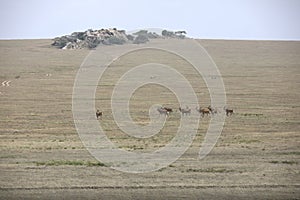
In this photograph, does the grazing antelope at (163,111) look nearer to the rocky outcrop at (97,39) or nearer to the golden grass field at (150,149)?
the golden grass field at (150,149)

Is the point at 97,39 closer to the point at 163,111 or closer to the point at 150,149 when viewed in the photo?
the point at 163,111

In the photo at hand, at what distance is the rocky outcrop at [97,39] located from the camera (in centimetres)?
8881

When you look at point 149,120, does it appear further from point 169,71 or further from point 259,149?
point 169,71

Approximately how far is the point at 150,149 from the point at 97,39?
238ft

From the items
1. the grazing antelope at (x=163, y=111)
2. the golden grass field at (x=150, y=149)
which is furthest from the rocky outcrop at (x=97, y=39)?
the grazing antelope at (x=163, y=111)

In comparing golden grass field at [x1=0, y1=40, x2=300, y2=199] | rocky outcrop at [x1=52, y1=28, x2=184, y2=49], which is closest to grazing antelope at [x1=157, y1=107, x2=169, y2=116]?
golden grass field at [x1=0, y1=40, x2=300, y2=199]

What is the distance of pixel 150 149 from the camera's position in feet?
65.6

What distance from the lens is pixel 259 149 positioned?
65.8 feet

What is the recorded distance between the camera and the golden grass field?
47.6ft

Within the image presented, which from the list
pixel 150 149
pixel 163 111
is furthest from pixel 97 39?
pixel 150 149

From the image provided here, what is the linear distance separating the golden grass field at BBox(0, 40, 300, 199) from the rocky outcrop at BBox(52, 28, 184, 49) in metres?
38.7

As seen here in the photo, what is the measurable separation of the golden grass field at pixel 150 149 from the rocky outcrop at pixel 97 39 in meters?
38.7

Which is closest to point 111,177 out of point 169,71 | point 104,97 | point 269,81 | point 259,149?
point 259,149

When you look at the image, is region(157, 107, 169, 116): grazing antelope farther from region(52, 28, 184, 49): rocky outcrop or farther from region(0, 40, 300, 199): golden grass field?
region(52, 28, 184, 49): rocky outcrop
